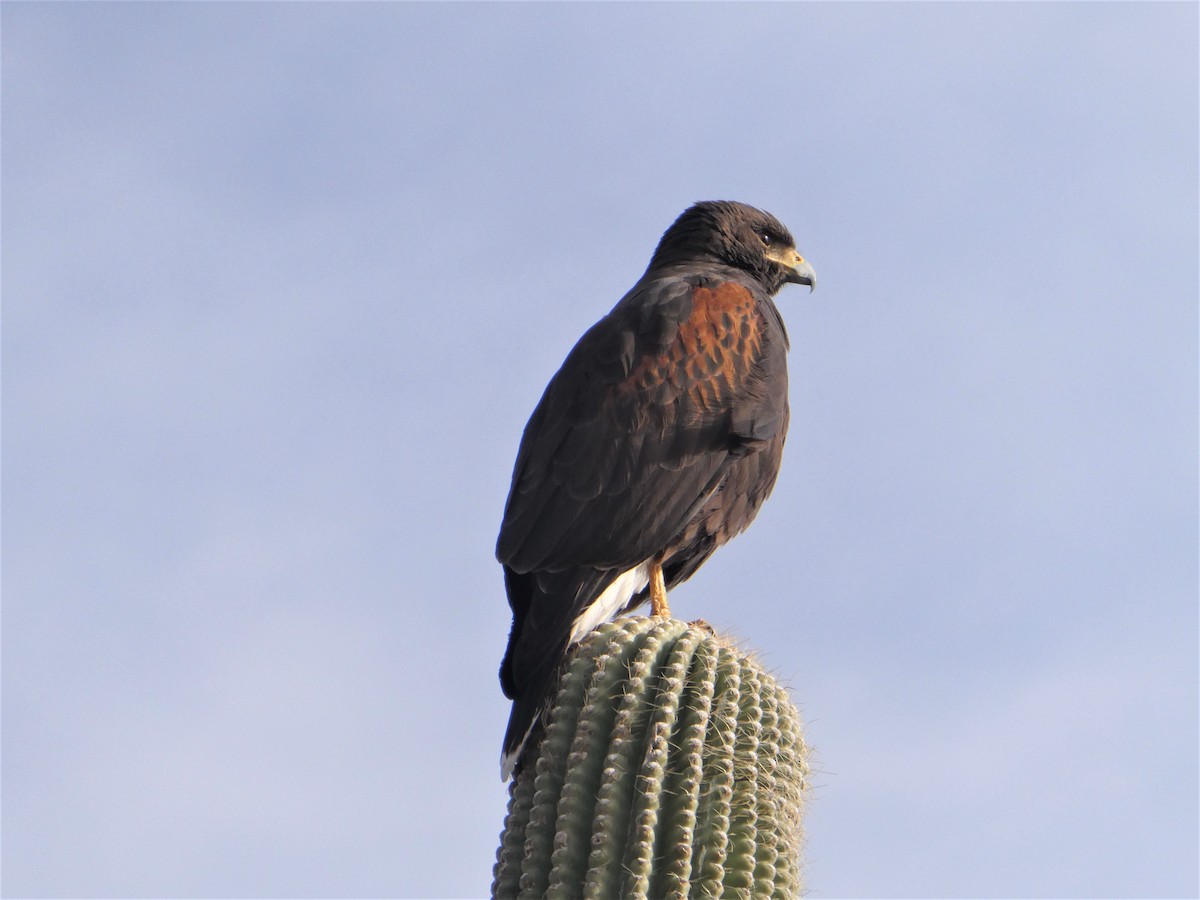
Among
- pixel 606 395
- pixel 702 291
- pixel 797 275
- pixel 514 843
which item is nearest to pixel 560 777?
pixel 514 843

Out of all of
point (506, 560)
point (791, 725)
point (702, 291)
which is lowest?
point (791, 725)

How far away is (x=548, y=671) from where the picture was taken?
14.2 feet

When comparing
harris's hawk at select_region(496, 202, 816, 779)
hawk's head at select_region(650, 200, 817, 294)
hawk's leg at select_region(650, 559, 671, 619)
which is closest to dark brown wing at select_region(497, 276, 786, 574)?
harris's hawk at select_region(496, 202, 816, 779)

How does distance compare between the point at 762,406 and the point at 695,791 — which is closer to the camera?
the point at 695,791

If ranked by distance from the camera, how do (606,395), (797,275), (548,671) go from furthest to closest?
(797,275), (606,395), (548,671)

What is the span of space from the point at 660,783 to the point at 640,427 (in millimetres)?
1946

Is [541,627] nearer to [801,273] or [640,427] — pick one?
[640,427]

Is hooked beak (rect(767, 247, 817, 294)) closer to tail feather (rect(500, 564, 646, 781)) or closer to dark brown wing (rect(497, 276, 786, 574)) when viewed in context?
dark brown wing (rect(497, 276, 786, 574))

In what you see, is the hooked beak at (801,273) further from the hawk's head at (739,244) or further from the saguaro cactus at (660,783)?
the saguaro cactus at (660,783)

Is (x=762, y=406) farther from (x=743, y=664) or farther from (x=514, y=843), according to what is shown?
(x=514, y=843)

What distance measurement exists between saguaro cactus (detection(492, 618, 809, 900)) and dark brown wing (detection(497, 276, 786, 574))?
1.01 meters

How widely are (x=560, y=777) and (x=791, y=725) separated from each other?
0.69 metres

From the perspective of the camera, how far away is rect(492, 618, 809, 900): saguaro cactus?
11.6 feet

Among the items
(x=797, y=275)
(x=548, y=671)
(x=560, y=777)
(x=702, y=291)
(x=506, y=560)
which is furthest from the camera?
(x=797, y=275)
